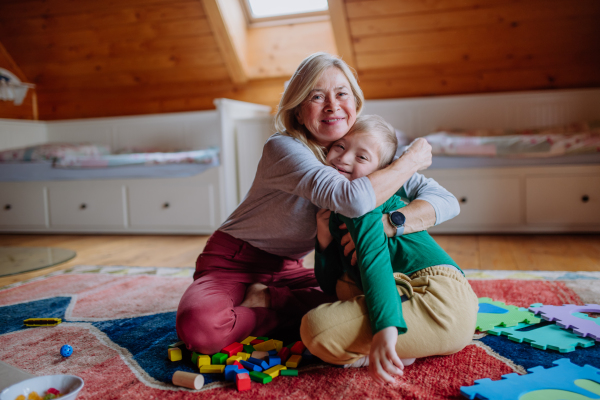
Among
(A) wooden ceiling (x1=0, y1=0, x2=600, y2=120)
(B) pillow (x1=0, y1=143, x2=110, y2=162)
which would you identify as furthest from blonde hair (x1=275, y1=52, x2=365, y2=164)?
(B) pillow (x1=0, y1=143, x2=110, y2=162)

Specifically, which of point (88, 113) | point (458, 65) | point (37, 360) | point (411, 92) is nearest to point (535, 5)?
point (458, 65)

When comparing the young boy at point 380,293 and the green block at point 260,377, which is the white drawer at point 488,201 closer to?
the young boy at point 380,293

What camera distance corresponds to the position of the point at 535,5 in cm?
311

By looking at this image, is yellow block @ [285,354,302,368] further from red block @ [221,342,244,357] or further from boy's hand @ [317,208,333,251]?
boy's hand @ [317,208,333,251]

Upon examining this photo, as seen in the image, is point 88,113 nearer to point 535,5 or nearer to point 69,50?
point 69,50

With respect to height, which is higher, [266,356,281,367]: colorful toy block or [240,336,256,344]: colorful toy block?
[240,336,256,344]: colorful toy block

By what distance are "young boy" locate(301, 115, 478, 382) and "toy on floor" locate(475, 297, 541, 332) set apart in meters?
0.27

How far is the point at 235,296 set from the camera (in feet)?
4.25

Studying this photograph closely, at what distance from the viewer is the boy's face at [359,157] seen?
1.14 metres

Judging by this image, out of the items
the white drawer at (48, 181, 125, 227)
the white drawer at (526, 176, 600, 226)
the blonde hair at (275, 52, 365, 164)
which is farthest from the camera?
the white drawer at (48, 181, 125, 227)

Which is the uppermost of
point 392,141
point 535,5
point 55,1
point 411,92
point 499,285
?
point 55,1

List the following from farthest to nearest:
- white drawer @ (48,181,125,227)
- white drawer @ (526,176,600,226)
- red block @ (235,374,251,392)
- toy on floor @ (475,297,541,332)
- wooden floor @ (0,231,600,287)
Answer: white drawer @ (48,181,125,227)
white drawer @ (526,176,600,226)
wooden floor @ (0,231,600,287)
toy on floor @ (475,297,541,332)
red block @ (235,374,251,392)

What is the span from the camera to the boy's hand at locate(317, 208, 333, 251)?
118cm

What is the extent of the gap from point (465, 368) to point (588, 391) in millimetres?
Result: 230
